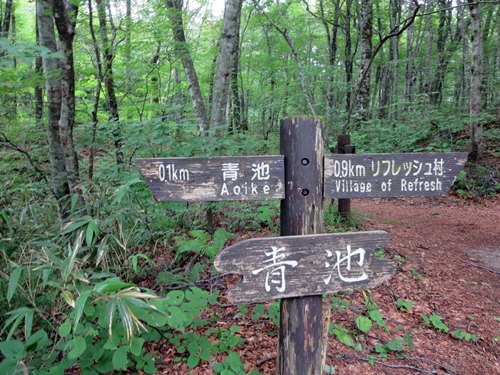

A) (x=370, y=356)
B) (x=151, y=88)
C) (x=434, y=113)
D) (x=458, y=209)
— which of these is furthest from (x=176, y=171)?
(x=434, y=113)

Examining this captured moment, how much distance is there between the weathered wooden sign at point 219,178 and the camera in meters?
1.79

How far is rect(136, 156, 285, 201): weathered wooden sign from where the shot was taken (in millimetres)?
1786

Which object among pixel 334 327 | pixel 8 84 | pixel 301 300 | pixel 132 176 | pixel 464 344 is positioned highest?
pixel 8 84

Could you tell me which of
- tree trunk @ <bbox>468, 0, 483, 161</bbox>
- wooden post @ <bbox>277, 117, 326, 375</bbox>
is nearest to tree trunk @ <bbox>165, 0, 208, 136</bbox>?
wooden post @ <bbox>277, 117, 326, 375</bbox>

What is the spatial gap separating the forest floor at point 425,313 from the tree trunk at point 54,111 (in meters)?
2.42

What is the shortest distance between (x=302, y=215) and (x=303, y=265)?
0.27 metres

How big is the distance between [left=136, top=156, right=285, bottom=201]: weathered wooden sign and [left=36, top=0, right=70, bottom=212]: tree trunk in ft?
8.87

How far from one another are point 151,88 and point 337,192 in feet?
19.8

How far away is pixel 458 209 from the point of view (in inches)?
287

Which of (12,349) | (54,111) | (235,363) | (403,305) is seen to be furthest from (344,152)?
(12,349)

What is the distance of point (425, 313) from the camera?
3.29 meters

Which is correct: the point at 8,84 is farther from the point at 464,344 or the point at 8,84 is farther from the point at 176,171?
the point at 464,344

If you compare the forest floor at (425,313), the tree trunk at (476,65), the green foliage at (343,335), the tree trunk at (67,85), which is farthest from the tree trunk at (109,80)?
the tree trunk at (476,65)

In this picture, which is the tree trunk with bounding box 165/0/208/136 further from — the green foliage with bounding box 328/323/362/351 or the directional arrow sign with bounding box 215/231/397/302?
the directional arrow sign with bounding box 215/231/397/302
